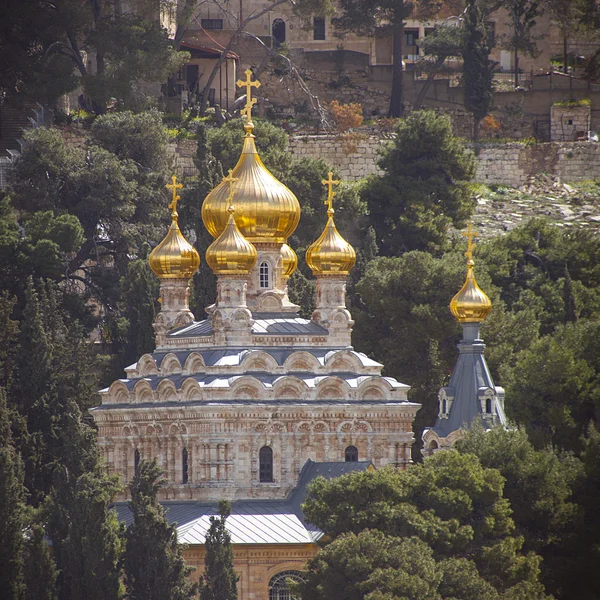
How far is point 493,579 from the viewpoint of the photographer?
225 ft

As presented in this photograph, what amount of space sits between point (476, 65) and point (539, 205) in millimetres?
5758

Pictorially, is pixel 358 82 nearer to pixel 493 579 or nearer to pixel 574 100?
pixel 574 100

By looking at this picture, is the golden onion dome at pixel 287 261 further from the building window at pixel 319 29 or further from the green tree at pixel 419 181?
the building window at pixel 319 29

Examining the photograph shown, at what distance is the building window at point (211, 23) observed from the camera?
11331 cm

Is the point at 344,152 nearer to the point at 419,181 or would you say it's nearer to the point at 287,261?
the point at 419,181

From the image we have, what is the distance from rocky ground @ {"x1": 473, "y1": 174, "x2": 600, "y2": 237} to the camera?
339ft

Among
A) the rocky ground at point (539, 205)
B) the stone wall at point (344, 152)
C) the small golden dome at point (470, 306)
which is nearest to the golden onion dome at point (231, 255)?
the small golden dome at point (470, 306)

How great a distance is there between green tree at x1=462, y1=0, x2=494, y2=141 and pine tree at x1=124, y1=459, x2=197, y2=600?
1581 inches

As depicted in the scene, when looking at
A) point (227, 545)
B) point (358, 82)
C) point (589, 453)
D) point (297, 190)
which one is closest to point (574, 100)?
point (358, 82)

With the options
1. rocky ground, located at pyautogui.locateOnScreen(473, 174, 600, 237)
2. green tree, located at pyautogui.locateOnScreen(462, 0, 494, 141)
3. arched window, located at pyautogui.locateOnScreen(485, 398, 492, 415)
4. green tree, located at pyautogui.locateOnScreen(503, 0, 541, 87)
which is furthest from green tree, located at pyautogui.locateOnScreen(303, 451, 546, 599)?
green tree, located at pyautogui.locateOnScreen(503, 0, 541, 87)

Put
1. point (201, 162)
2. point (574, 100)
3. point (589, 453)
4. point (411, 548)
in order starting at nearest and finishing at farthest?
point (411, 548), point (589, 453), point (201, 162), point (574, 100)

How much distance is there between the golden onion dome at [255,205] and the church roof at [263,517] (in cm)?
760

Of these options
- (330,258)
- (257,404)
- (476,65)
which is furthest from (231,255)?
(476,65)

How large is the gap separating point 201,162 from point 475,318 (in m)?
17.8
